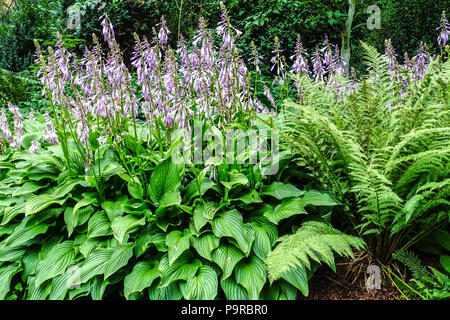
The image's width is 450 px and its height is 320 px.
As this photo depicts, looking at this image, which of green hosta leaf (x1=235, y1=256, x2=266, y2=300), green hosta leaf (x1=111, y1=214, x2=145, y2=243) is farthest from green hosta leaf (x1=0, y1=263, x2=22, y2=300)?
green hosta leaf (x1=235, y1=256, x2=266, y2=300)

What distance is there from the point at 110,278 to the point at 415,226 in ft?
6.83

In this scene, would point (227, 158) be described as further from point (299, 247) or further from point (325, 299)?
point (325, 299)

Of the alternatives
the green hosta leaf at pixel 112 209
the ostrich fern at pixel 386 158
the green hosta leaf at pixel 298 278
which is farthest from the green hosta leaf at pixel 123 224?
the ostrich fern at pixel 386 158

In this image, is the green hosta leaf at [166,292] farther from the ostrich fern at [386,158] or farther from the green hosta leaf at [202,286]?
the ostrich fern at [386,158]

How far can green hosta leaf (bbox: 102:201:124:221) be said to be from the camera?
2508 mm

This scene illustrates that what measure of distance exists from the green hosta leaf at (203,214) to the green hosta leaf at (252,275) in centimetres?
35

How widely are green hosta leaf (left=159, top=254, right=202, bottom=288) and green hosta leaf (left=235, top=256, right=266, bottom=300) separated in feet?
0.91

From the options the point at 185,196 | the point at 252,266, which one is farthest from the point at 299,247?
the point at 185,196

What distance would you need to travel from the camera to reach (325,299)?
2.13 metres

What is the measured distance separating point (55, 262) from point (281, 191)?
170cm

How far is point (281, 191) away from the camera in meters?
2.42

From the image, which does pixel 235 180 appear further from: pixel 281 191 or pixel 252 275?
pixel 252 275

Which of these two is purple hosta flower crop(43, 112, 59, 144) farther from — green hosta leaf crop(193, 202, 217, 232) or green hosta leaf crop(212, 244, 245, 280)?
green hosta leaf crop(212, 244, 245, 280)

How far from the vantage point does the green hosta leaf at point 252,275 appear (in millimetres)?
2020
